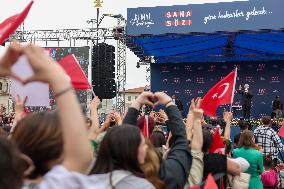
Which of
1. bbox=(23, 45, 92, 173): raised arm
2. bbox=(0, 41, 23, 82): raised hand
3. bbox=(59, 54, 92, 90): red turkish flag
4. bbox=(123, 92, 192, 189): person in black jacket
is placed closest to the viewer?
bbox=(23, 45, 92, 173): raised arm

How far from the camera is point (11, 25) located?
11.8 ft

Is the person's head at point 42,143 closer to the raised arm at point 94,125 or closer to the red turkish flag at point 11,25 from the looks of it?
the red turkish flag at point 11,25

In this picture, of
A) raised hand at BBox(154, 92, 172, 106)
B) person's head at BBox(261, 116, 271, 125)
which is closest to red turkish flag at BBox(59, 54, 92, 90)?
raised hand at BBox(154, 92, 172, 106)

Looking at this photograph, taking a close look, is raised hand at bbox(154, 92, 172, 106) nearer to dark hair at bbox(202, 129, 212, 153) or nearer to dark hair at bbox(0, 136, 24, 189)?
dark hair at bbox(202, 129, 212, 153)

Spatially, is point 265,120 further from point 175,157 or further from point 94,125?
point 175,157

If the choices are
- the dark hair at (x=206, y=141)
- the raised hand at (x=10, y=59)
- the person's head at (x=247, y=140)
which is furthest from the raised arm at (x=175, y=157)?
A: the person's head at (x=247, y=140)

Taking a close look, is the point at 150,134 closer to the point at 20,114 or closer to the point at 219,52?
the point at 20,114

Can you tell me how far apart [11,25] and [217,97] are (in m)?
3.74

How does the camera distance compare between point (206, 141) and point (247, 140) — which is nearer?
point (206, 141)

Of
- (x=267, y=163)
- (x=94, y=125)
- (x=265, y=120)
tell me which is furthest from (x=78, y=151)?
(x=265, y=120)

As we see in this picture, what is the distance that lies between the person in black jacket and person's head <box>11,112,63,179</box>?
90 centimetres

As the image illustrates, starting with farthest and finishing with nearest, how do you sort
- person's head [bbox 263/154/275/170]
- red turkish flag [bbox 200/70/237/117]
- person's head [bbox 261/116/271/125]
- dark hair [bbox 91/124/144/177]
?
person's head [bbox 261/116/271/125]
person's head [bbox 263/154/275/170]
red turkish flag [bbox 200/70/237/117]
dark hair [bbox 91/124/144/177]

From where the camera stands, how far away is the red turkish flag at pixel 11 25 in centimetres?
327

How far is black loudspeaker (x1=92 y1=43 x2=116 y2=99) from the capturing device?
1795cm
